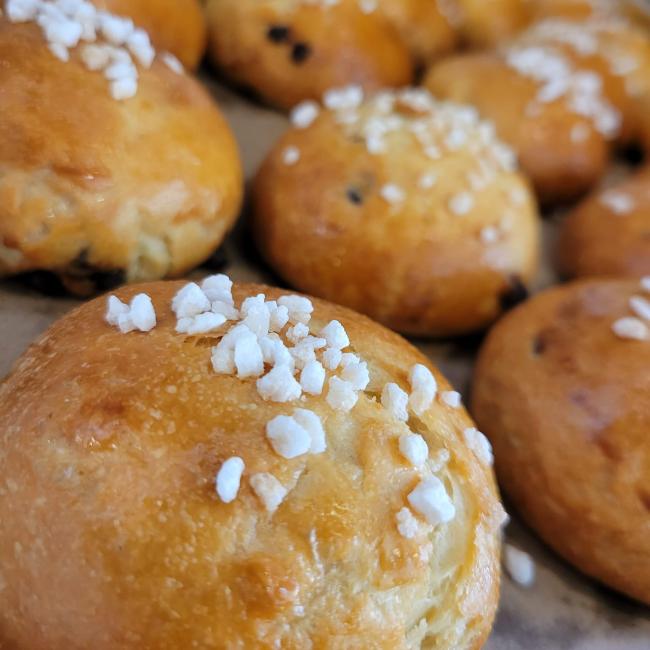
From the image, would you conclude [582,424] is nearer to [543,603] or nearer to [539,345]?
[539,345]

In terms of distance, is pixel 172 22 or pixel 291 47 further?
pixel 291 47

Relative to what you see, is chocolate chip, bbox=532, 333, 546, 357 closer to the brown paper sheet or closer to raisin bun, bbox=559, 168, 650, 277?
the brown paper sheet

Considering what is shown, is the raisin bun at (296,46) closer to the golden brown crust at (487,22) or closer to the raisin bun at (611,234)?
the golden brown crust at (487,22)

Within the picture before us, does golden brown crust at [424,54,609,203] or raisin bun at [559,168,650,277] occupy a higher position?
golden brown crust at [424,54,609,203]

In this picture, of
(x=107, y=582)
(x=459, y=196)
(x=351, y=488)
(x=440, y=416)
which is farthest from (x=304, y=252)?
(x=107, y=582)

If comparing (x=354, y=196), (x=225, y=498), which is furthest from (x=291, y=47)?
(x=225, y=498)

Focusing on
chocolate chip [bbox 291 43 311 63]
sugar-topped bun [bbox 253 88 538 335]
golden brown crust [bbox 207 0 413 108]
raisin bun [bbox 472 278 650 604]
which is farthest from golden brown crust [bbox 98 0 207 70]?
raisin bun [bbox 472 278 650 604]

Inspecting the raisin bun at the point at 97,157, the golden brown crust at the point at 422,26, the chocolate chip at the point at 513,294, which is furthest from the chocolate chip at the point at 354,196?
the golden brown crust at the point at 422,26
